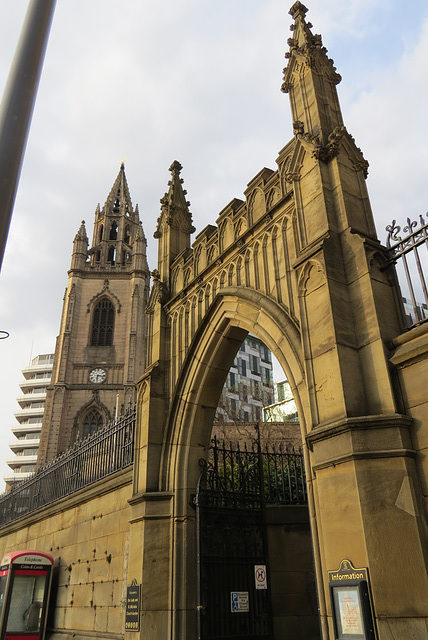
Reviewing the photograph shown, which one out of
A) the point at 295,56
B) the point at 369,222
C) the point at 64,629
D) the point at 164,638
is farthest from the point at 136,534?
the point at 295,56

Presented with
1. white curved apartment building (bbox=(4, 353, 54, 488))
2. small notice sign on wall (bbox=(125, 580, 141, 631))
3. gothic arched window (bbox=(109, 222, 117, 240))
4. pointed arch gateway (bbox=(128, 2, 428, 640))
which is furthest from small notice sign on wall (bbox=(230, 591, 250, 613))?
white curved apartment building (bbox=(4, 353, 54, 488))

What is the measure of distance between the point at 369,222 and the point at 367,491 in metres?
3.40

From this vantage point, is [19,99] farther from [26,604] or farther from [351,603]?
[26,604]

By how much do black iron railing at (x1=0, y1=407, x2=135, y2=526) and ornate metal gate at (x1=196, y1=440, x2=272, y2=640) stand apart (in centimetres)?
259

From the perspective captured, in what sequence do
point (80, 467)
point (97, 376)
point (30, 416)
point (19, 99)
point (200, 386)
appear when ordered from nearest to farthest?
point (19, 99) → point (200, 386) → point (80, 467) → point (97, 376) → point (30, 416)

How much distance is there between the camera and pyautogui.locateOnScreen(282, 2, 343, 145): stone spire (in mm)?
7750

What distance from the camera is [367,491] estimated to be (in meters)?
5.21

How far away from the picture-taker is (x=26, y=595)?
1276cm

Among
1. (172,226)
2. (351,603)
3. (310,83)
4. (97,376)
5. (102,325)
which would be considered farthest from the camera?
(102,325)

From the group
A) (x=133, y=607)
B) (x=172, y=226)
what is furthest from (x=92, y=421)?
(x=133, y=607)

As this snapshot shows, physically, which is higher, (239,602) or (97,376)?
(97,376)

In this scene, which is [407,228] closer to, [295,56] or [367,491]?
[367,491]

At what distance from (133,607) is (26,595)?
542 cm

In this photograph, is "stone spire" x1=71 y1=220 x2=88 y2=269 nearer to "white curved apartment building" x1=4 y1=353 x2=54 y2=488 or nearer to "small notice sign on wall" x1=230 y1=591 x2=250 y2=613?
"white curved apartment building" x1=4 y1=353 x2=54 y2=488
